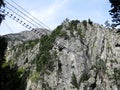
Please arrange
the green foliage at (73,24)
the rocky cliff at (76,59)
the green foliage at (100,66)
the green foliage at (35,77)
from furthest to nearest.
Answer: the green foliage at (73,24)
the green foliage at (100,66)
the green foliage at (35,77)
the rocky cliff at (76,59)

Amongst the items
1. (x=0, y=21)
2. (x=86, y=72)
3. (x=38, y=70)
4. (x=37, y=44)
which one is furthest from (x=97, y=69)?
(x=0, y=21)

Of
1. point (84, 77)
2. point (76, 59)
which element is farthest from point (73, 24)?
point (84, 77)

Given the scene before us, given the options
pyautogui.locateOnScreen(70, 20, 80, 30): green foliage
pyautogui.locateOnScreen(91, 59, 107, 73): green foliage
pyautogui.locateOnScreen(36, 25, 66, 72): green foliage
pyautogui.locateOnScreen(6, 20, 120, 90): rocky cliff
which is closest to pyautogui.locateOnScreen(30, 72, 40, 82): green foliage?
pyautogui.locateOnScreen(6, 20, 120, 90): rocky cliff

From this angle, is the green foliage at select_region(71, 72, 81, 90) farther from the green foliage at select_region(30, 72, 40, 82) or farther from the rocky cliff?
the green foliage at select_region(30, 72, 40, 82)

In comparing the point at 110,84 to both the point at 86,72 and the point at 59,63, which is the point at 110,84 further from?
the point at 59,63

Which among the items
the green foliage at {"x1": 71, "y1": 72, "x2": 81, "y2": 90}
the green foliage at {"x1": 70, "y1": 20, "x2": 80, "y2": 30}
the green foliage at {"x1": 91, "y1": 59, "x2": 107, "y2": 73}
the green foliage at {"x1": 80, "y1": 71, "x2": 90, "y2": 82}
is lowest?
the green foliage at {"x1": 71, "y1": 72, "x2": 81, "y2": 90}

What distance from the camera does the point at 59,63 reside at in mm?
89812

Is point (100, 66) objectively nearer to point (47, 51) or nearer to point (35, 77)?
point (47, 51)

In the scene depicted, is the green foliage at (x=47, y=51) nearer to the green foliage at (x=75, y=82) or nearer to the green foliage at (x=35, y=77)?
the green foliage at (x=35, y=77)

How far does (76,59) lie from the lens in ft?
297

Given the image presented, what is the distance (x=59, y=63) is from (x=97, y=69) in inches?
401

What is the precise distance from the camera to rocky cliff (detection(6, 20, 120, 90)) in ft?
284

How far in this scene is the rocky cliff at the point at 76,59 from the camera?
284ft

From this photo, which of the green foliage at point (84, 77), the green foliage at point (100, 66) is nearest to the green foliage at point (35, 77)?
the green foliage at point (84, 77)
